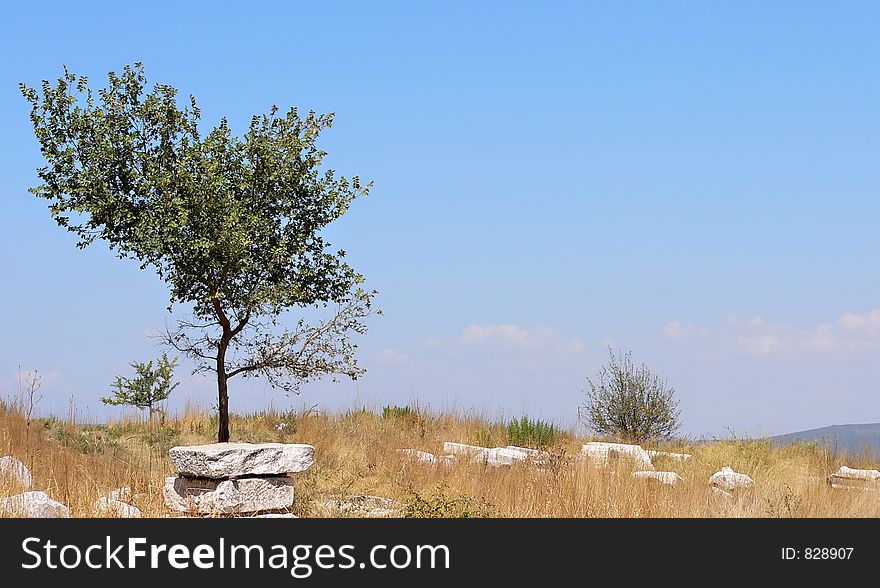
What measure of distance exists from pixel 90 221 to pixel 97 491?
3181mm

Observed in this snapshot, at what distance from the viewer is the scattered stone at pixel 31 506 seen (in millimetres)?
8539

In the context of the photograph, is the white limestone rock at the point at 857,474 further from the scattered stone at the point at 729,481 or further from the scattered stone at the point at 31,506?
the scattered stone at the point at 31,506

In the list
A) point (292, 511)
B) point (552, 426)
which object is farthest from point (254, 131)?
point (552, 426)

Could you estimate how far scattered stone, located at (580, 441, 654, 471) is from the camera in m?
14.7

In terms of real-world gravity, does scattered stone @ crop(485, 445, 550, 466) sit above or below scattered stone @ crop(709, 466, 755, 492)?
above

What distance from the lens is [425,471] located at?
494 inches

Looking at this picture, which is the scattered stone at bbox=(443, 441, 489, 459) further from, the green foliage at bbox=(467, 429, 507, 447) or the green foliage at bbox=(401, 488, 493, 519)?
the green foliage at bbox=(401, 488, 493, 519)

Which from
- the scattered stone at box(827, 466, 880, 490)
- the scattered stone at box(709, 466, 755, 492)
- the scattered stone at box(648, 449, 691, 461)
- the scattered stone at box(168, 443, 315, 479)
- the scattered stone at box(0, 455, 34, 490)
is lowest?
the scattered stone at box(827, 466, 880, 490)

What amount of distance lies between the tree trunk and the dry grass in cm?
109

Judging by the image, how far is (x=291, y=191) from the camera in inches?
407

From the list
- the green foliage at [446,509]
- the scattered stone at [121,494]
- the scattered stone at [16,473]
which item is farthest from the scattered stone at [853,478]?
the scattered stone at [16,473]

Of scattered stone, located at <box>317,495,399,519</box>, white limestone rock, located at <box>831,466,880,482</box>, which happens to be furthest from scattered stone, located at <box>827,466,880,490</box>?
scattered stone, located at <box>317,495,399,519</box>

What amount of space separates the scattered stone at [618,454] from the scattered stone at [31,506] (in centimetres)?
835
